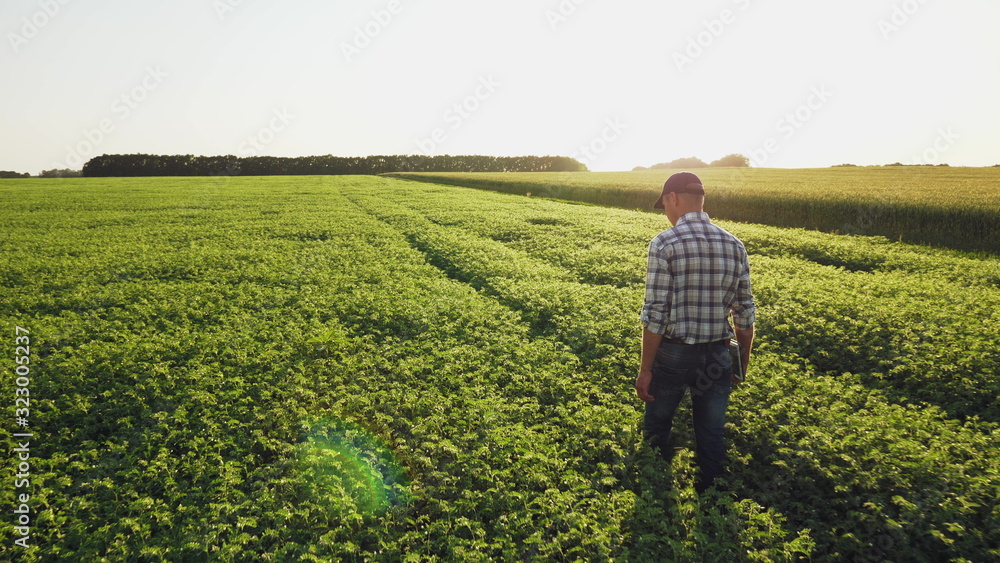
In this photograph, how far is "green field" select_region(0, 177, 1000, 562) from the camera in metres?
4.54

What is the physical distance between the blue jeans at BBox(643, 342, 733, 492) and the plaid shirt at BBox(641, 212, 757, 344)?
18 cm

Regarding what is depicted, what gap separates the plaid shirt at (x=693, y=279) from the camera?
4.90 m

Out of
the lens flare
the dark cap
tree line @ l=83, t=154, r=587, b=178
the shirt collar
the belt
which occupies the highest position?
tree line @ l=83, t=154, r=587, b=178

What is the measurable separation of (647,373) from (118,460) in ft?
20.7

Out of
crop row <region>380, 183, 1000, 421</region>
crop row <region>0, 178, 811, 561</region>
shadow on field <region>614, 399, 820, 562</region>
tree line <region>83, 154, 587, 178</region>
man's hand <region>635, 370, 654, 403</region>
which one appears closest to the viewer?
shadow on field <region>614, 399, 820, 562</region>

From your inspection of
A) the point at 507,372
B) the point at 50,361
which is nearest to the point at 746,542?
the point at 507,372

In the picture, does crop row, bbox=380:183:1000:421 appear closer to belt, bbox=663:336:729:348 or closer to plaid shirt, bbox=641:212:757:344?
belt, bbox=663:336:729:348

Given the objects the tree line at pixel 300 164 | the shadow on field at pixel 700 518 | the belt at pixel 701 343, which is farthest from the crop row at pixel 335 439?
the tree line at pixel 300 164

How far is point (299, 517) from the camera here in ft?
15.7

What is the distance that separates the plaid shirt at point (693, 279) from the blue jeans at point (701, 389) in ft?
0.61

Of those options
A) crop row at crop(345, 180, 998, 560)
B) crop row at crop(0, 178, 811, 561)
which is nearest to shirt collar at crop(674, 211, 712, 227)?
crop row at crop(0, 178, 811, 561)

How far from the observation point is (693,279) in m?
4.93

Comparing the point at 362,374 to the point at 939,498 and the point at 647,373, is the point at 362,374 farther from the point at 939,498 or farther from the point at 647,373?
the point at 939,498

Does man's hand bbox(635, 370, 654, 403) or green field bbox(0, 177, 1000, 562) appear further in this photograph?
man's hand bbox(635, 370, 654, 403)
